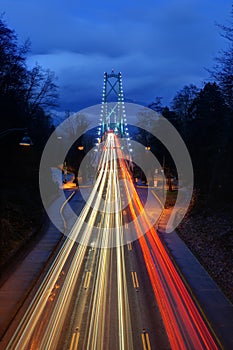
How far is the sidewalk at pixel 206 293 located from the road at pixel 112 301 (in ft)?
1.41

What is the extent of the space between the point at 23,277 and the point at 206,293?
879 centimetres

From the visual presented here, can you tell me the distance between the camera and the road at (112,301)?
14.0m

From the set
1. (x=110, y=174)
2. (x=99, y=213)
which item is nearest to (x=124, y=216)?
(x=99, y=213)

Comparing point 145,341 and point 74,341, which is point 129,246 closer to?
point 145,341

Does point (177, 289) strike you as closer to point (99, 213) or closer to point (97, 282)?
point (97, 282)

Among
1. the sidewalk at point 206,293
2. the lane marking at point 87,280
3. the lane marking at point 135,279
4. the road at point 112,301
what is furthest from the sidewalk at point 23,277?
the sidewalk at point 206,293

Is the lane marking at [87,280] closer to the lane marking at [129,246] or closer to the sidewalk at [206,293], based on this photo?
the sidewalk at [206,293]

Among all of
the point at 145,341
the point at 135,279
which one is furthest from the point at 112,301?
the point at 145,341

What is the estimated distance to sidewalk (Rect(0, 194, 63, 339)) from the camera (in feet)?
54.5

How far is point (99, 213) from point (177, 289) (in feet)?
74.7

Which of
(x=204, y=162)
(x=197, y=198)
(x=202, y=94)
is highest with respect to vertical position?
(x=202, y=94)

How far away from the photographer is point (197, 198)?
39656mm

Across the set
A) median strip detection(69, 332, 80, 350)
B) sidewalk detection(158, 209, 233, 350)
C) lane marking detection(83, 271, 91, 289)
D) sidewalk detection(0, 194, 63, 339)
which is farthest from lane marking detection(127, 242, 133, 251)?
median strip detection(69, 332, 80, 350)

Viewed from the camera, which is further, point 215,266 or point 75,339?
point 215,266
